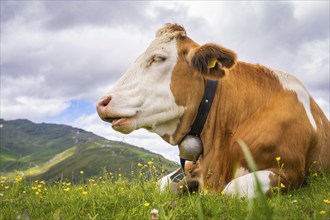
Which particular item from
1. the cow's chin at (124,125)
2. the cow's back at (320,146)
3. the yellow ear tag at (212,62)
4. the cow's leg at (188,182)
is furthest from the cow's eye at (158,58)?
the cow's back at (320,146)

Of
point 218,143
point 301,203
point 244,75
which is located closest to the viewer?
point 301,203

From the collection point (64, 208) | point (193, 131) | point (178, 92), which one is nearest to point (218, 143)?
point (193, 131)

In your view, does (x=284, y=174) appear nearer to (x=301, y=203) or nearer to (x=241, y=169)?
(x=241, y=169)

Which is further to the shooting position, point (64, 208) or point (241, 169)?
point (241, 169)

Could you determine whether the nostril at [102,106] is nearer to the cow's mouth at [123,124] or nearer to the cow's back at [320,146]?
the cow's mouth at [123,124]

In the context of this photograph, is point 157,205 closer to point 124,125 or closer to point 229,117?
point 124,125

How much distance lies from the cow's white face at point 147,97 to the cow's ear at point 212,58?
420mm

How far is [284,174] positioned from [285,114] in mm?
927

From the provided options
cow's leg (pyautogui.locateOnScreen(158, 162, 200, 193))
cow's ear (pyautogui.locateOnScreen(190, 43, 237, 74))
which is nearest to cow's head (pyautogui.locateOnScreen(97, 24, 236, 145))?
cow's ear (pyautogui.locateOnScreen(190, 43, 237, 74))

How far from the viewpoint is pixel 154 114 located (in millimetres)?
6430

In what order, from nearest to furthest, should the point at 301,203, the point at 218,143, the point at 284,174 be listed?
the point at 301,203 < the point at 284,174 < the point at 218,143

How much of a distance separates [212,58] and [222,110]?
895 millimetres

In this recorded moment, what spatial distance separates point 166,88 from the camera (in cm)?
642

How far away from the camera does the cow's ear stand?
6336 mm
